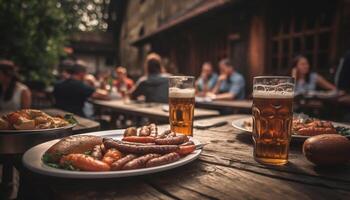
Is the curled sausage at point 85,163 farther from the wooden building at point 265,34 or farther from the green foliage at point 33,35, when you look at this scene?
the green foliage at point 33,35

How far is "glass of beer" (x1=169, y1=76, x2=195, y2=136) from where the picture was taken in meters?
1.67

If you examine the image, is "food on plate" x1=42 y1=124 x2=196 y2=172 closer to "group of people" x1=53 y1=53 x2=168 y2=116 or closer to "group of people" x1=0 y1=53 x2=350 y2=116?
"group of people" x1=0 y1=53 x2=350 y2=116

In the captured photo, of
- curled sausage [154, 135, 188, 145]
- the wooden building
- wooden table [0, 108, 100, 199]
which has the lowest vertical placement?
wooden table [0, 108, 100, 199]

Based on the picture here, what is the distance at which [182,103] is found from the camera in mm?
1683

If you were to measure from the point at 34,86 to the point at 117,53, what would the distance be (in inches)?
652

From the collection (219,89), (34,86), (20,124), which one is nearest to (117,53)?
(34,86)

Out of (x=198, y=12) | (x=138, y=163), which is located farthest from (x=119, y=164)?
(x=198, y=12)

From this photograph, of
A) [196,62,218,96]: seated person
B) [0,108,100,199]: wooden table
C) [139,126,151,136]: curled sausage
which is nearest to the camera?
[139,126,151,136]: curled sausage

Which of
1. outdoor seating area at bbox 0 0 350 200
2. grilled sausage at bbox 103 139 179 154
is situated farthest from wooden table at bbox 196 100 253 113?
grilled sausage at bbox 103 139 179 154

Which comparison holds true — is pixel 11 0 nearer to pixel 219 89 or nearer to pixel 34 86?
pixel 34 86

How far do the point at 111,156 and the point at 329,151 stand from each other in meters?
0.77

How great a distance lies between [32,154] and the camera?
1.04 meters

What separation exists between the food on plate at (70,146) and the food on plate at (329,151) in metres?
0.84

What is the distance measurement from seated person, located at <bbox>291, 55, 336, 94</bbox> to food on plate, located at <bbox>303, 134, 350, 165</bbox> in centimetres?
484
